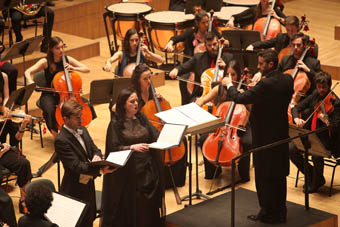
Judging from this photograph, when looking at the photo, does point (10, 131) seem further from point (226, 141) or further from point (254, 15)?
point (254, 15)

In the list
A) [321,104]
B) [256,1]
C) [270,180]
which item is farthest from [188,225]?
[256,1]

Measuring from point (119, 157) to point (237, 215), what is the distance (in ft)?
3.38

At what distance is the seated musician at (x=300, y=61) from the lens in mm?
5988

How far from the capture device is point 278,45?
22.9 feet

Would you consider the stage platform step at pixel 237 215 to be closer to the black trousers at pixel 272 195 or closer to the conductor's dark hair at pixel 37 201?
the black trousers at pixel 272 195

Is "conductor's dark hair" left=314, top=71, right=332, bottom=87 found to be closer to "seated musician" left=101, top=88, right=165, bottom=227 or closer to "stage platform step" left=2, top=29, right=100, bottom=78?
"seated musician" left=101, top=88, right=165, bottom=227

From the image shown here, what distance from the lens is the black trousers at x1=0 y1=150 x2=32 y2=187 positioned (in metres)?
5.29

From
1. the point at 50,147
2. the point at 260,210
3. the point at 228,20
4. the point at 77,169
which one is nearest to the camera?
the point at 77,169

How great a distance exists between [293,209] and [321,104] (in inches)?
39.6

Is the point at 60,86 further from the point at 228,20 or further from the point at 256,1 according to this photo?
the point at 256,1

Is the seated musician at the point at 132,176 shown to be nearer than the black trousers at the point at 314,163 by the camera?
Yes

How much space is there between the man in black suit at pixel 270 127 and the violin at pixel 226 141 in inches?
30.0

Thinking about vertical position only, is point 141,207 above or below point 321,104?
below

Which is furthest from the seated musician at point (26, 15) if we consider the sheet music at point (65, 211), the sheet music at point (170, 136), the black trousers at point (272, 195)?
the sheet music at point (65, 211)
